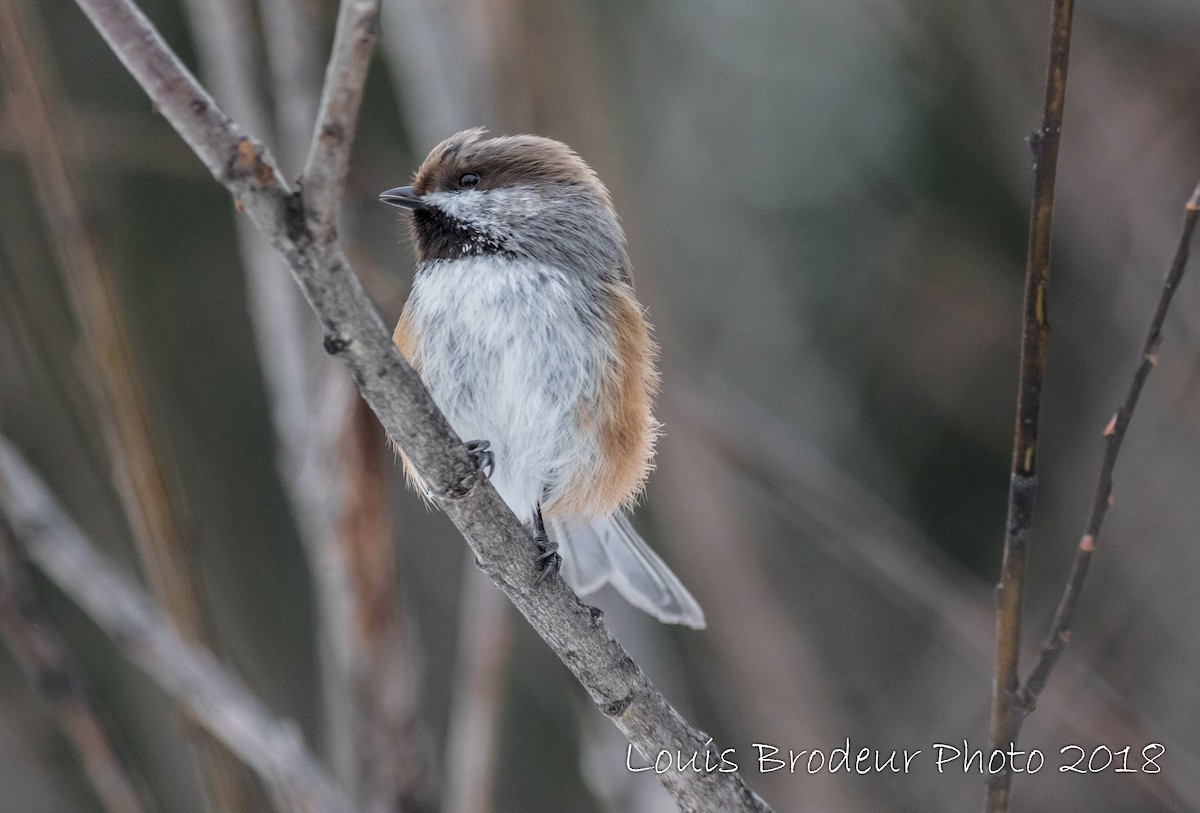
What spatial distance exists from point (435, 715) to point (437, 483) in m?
3.49

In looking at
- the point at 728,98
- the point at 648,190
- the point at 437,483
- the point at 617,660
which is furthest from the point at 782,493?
the point at 728,98

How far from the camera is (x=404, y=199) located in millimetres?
2482

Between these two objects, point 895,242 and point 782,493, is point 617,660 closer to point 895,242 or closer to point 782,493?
point 782,493

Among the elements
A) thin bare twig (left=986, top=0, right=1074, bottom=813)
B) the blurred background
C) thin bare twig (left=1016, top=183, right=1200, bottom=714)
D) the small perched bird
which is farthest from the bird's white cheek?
thin bare twig (left=1016, top=183, right=1200, bottom=714)

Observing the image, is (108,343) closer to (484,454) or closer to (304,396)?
(304,396)

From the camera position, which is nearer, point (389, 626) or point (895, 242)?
point (389, 626)

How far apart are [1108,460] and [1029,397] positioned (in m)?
0.15

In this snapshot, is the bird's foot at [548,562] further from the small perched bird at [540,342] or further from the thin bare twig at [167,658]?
the thin bare twig at [167,658]

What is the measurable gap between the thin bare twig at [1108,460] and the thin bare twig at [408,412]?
508 millimetres

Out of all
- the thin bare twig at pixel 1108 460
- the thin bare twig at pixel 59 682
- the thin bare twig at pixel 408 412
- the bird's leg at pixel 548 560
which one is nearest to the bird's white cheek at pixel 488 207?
the bird's leg at pixel 548 560

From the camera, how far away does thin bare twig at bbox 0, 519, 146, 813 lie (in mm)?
2002

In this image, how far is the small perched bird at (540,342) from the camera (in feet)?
7.80

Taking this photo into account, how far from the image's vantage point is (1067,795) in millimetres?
3754

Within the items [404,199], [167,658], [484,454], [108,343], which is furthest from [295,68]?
[167,658]
